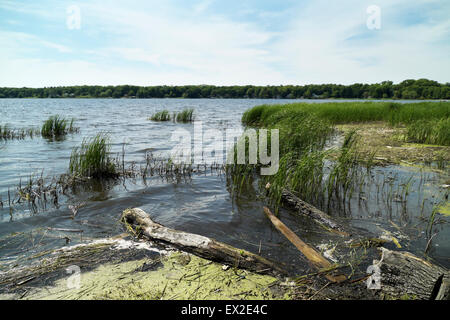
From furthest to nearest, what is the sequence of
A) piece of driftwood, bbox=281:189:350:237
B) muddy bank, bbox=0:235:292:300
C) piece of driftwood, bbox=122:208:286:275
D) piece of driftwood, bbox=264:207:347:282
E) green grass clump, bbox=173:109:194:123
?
green grass clump, bbox=173:109:194:123
piece of driftwood, bbox=281:189:350:237
piece of driftwood, bbox=122:208:286:275
piece of driftwood, bbox=264:207:347:282
muddy bank, bbox=0:235:292:300

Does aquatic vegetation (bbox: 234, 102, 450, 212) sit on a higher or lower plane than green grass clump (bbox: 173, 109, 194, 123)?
lower

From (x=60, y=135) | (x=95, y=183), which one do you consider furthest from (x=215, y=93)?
(x=95, y=183)

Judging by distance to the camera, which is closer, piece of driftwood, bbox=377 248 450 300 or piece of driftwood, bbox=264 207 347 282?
piece of driftwood, bbox=377 248 450 300

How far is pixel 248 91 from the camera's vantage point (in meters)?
101

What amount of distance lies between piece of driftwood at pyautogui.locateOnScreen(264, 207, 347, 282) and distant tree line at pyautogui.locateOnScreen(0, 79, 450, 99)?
76.1 metres

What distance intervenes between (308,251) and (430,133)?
39.9ft

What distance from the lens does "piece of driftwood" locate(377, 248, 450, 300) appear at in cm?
260

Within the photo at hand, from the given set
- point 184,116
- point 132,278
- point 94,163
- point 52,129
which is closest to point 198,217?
point 132,278

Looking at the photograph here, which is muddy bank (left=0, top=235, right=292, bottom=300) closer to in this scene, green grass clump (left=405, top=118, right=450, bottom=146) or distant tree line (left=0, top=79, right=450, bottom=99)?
green grass clump (left=405, top=118, right=450, bottom=146)

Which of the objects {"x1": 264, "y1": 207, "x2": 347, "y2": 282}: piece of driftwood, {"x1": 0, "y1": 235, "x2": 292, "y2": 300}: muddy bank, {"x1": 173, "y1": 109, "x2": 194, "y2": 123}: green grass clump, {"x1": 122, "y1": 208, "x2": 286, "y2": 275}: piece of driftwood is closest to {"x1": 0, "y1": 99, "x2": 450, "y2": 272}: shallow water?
{"x1": 264, "y1": 207, "x2": 347, "y2": 282}: piece of driftwood

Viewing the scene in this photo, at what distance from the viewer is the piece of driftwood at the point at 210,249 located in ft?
11.4

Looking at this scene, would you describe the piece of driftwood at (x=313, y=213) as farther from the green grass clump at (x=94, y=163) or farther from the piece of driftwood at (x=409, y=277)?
the green grass clump at (x=94, y=163)

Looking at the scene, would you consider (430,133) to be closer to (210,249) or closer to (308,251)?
(308,251)

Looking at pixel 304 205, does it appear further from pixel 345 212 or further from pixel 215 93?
pixel 215 93
